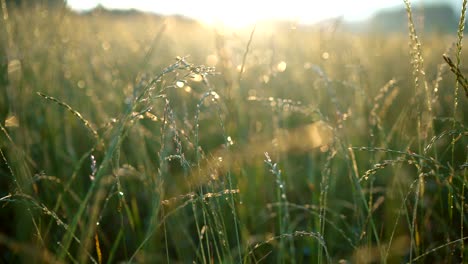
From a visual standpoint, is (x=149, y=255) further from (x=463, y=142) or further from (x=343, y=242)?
(x=463, y=142)

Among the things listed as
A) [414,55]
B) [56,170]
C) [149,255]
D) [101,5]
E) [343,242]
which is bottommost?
[343,242]

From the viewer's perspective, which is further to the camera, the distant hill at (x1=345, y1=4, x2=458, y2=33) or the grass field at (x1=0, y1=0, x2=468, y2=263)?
the distant hill at (x1=345, y1=4, x2=458, y2=33)

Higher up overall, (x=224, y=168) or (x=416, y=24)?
(x=416, y=24)

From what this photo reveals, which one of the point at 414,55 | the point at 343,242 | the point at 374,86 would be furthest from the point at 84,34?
the point at 414,55

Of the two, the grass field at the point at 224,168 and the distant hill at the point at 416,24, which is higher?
→ the distant hill at the point at 416,24

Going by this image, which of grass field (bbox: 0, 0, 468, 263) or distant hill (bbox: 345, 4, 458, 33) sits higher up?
distant hill (bbox: 345, 4, 458, 33)

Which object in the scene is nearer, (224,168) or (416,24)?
(416,24)

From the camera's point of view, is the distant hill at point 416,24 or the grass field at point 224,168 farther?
the distant hill at point 416,24

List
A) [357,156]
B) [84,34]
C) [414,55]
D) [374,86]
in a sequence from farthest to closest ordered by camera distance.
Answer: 1. [84,34]
2. [374,86]
3. [357,156]
4. [414,55]
